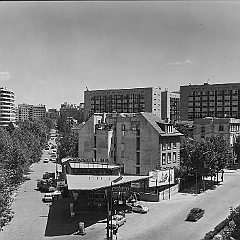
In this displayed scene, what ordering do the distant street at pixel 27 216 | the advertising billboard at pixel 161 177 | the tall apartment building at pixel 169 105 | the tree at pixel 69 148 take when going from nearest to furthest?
1. the distant street at pixel 27 216
2. the advertising billboard at pixel 161 177
3. the tree at pixel 69 148
4. the tall apartment building at pixel 169 105

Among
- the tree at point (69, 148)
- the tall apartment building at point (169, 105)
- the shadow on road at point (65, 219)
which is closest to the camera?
the shadow on road at point (65, 219)

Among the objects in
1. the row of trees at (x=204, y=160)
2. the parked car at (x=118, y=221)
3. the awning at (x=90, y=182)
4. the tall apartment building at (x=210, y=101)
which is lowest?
the parked car at (x=118, y=221)

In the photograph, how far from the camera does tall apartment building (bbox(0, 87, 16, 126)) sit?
13912 centimetres

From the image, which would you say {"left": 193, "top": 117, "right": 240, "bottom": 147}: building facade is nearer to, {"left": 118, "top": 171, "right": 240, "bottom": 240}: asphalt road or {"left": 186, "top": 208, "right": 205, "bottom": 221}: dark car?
{"left": 118, "top": 171, "right": 240, "bottom": 240}: asphalt road

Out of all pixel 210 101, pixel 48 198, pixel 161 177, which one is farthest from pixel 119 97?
pixel 48 198

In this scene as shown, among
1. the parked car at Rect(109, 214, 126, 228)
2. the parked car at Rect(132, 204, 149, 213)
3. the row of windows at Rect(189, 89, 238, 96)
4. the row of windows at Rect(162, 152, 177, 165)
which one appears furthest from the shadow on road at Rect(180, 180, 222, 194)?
the row of windows at Rect(189, 89, 238, 96)

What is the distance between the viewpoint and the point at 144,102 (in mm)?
114125

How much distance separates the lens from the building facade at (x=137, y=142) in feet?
162

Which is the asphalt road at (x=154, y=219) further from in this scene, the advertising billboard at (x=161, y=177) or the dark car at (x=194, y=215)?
the advertising billboard at (x=161, y=177)

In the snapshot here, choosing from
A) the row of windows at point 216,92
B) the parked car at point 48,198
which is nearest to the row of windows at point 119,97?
the row of windows at point 216,92

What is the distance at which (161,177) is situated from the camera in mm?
44562

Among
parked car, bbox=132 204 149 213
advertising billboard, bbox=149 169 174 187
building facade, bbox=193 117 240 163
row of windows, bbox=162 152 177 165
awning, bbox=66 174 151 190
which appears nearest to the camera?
awning, bbox=66 174 151 190

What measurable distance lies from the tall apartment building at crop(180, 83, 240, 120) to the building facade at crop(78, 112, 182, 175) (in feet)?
155

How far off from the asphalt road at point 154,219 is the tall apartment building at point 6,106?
3783 inches
